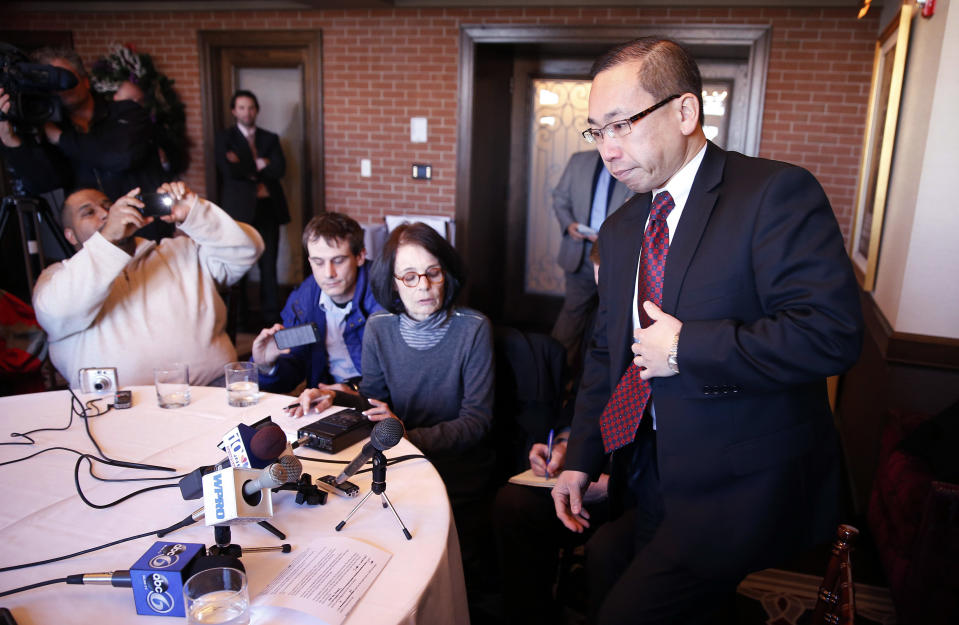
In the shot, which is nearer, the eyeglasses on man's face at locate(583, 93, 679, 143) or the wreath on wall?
the eyeglasses on man's face at locate(583, 93, 679, 143)

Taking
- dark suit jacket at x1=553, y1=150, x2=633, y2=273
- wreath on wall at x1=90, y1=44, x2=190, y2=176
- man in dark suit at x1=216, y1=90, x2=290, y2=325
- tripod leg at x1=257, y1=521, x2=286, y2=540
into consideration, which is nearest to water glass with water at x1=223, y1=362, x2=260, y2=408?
tripod leg at x1=257, y1=521, x2=286, y2=540

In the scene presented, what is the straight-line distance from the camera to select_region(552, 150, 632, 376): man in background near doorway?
391cm

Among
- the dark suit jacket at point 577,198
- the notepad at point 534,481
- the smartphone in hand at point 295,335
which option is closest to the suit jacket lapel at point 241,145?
the dark suit jacket at point 577,198

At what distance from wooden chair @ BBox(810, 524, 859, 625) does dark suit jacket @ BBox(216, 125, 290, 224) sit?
4.67 m

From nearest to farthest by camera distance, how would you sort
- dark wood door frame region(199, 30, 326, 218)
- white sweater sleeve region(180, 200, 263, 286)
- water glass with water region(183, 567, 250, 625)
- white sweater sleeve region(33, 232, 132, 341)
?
1. water glass with water region(183, 567, 250, 625)
2. white sweater sleeve region(33, 232, 132, 341)
3. white sweater sleeve region(180, 200, 263, 286)
4. dark wood door frame region(199, 30, 326, 218)

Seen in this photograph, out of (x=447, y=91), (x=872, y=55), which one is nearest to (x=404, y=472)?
(x=447, y=91)

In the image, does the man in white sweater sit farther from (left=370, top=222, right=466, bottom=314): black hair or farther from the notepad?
the notepad

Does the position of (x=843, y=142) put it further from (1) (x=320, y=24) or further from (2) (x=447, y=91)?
(1) (x=320, y=24)

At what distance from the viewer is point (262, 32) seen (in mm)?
5133

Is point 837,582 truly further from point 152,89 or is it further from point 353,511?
point 152,89

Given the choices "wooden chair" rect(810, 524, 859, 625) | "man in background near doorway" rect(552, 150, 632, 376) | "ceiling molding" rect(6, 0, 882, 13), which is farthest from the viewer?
"ceiling molding" rect(6, 0, 882, 13)

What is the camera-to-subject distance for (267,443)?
1.16 m

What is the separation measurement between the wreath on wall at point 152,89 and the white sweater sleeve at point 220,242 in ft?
9.54

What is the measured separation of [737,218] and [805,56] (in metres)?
3.86
